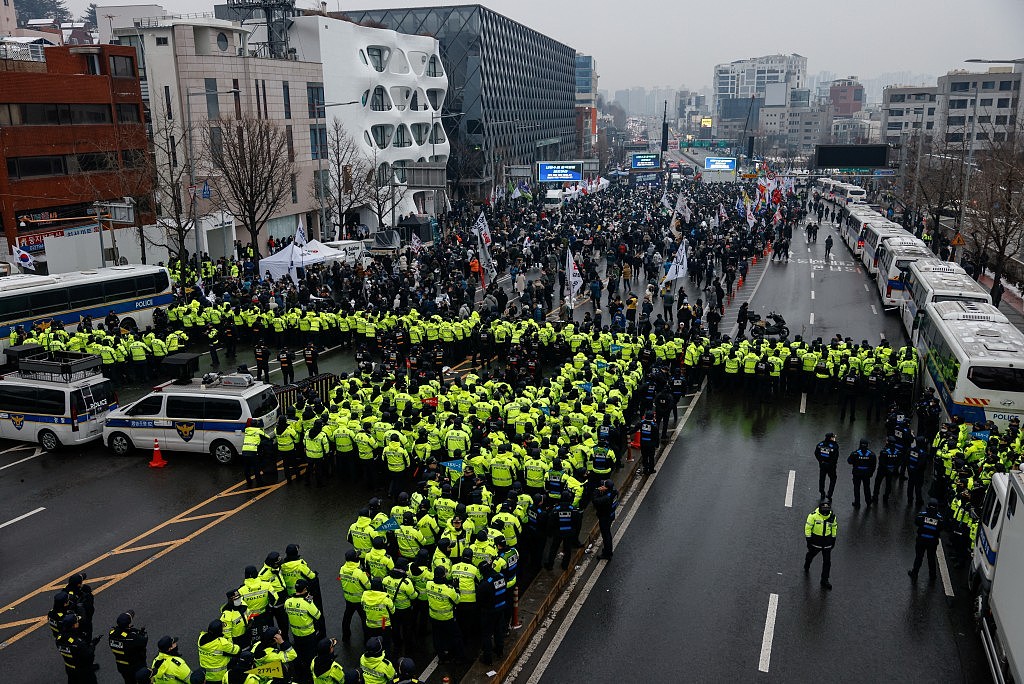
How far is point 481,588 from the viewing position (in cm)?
973

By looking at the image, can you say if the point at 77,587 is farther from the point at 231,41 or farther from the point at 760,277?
the point at 231,41

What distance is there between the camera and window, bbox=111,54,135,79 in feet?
127

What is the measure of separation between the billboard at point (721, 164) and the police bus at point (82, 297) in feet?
271

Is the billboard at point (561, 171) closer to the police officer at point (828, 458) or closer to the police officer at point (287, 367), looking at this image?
the police officer at point (287, 367)

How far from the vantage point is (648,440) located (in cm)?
1611

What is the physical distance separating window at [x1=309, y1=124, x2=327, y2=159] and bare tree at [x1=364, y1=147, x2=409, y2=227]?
11.3 ft

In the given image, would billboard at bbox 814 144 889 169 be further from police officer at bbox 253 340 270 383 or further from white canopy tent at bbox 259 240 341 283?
police officer at bbox 253 340 270 383

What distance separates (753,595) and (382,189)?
4803cm

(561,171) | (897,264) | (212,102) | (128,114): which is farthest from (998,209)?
(561,171)

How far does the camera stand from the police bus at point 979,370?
16.5 m

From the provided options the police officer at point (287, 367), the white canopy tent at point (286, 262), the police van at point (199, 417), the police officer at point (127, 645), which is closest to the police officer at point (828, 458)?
the police van at point (199, 417)

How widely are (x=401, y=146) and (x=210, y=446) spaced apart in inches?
2020

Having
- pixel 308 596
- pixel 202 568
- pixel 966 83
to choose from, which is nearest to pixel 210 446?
pixel 202 568

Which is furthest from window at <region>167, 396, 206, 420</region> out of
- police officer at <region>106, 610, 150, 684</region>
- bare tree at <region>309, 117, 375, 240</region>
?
bare tree at <region>309, 117, 375, 240</region>
